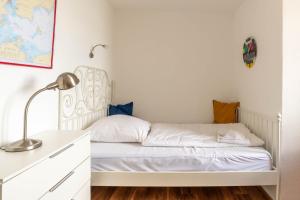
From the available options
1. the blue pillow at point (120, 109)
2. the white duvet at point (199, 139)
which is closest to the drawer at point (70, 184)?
the white duvet at point (199, 139)

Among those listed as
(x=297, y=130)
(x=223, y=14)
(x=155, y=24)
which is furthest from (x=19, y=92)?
(x=223, y=14)

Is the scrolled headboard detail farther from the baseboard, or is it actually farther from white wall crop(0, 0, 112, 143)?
the baseboard

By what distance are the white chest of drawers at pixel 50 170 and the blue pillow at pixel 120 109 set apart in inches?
61.5

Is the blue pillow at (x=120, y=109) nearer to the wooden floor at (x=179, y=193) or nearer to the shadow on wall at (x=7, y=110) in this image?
the wooden floor at (x=179, y=193)

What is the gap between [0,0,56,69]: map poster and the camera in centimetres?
122

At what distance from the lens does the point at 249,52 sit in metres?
2.76

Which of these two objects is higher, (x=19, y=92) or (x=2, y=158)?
(x=19, y=92)

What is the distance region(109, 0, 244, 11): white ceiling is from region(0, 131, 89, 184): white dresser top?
227 cm

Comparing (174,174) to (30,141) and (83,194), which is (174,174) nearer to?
(83,194)

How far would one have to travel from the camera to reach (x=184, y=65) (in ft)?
11.4

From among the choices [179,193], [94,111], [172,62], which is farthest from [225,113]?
[94,111]

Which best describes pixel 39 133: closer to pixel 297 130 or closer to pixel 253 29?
pixel 297 130

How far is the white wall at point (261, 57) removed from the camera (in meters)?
2.10

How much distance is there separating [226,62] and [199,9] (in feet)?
2.94
